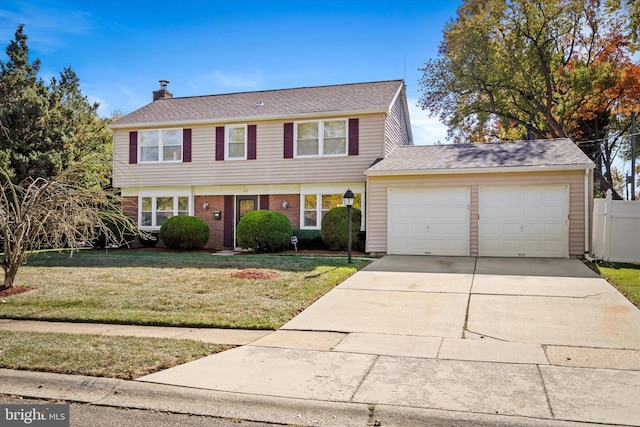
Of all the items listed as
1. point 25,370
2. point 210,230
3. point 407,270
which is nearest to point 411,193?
point 407,270

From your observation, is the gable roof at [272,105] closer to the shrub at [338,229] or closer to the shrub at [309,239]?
the shrub at [338,229]

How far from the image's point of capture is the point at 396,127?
63.6 ft

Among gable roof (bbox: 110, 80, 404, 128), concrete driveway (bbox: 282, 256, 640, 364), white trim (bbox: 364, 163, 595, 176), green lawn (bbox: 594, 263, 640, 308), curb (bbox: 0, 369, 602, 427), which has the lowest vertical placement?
curb (bbox: 0, 369, 602, 427)

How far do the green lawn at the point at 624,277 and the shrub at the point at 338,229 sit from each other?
6.92m

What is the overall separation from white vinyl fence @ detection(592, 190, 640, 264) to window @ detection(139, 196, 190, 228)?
46.4 feet

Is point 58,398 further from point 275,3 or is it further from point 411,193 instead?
point 411,193

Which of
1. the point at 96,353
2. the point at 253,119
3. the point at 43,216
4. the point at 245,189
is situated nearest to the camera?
the point at 96,353

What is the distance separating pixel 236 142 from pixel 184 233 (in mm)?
4024

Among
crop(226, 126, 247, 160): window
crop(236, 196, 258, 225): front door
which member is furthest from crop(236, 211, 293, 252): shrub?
crop(226, 126, 247, 160): window

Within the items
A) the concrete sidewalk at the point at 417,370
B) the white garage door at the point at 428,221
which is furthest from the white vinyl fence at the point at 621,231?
the concrete sidewalk at the point at 417,370

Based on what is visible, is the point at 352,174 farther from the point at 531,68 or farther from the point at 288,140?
the point at 531,68

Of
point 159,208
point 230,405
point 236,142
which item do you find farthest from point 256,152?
point 230,405

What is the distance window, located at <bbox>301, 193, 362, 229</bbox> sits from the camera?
17.4 m

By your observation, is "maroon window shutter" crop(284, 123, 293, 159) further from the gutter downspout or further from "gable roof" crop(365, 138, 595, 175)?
the gutter downspout
